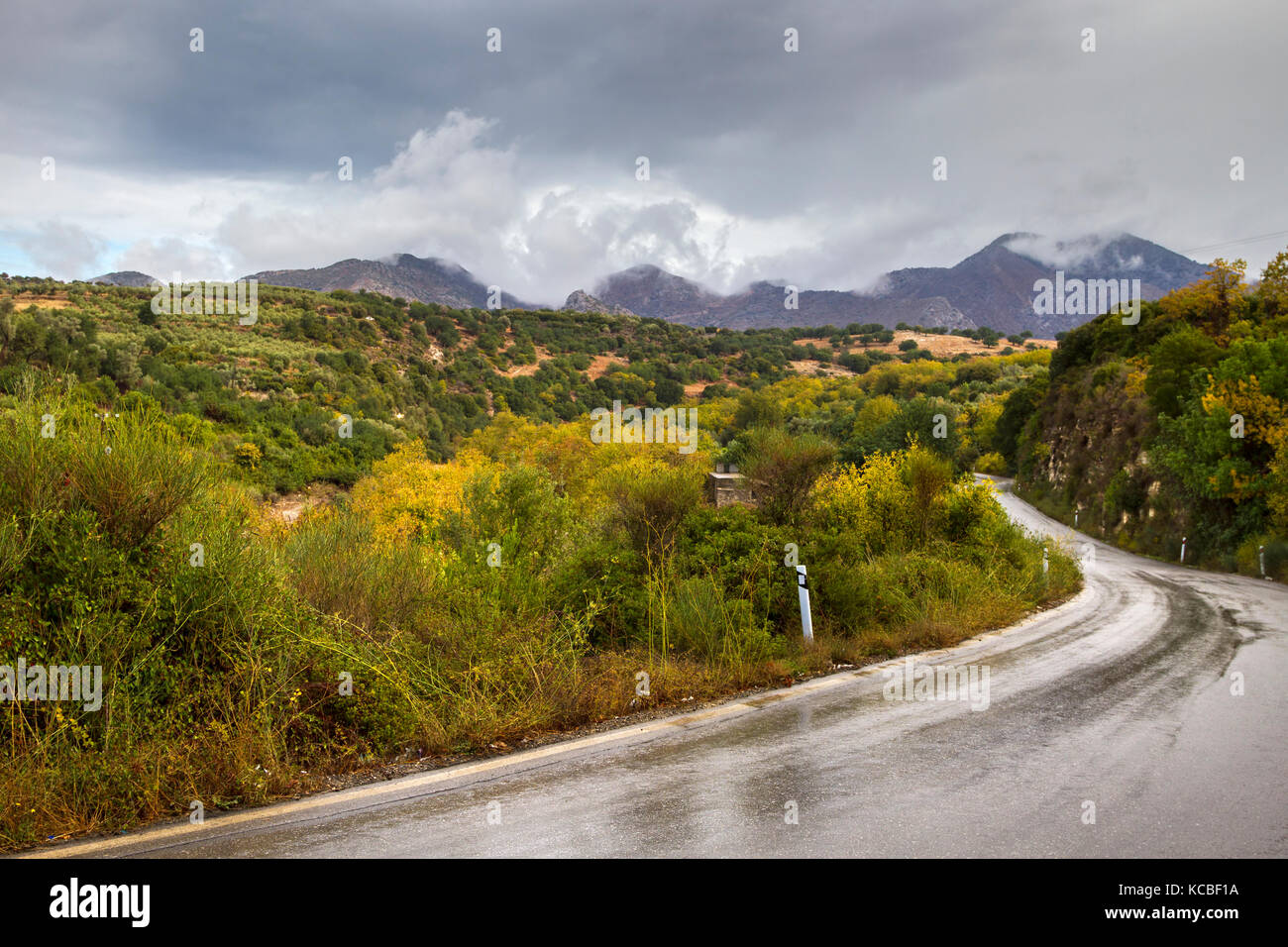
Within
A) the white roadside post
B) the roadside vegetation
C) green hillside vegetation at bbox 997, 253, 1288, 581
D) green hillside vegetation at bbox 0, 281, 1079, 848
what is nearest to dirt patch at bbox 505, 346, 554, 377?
green hillside vegetation at bbox 997, 253, 1288, 581

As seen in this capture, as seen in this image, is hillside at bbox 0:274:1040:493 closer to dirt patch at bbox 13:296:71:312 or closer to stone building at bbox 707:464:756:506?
dirt patch at bbox 13:296:71:312

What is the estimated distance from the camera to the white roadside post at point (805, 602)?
895cm

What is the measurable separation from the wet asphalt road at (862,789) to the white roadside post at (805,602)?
45.8 inches

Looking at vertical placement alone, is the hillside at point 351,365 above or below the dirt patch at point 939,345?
below

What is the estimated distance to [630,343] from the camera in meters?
119

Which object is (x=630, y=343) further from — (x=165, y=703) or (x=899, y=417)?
(x=165, y=703)

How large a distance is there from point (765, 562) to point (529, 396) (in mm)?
78311

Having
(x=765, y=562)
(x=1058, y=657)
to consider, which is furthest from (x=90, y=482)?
(x=1058, y=657)

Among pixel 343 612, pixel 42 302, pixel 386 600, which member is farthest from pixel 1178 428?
pixel 42 302

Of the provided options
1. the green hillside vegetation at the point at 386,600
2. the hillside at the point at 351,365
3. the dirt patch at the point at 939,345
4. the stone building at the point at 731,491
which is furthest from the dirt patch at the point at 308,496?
the dirt patch at the point at 939,345

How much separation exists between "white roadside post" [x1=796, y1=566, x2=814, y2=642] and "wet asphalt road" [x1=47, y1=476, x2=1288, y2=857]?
3.82ft

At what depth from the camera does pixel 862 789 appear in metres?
4.74

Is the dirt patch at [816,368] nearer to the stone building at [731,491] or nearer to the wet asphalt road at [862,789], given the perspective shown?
the stone building at [731,491]

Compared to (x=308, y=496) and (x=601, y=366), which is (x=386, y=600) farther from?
(x=601, y=366)
